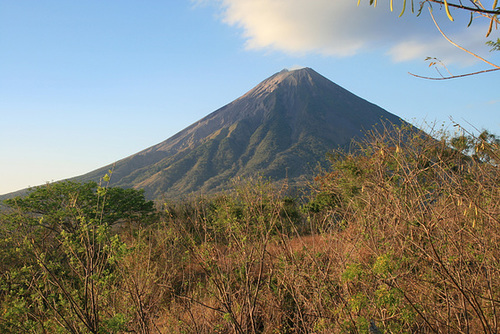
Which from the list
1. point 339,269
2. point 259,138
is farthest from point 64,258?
point 259,138

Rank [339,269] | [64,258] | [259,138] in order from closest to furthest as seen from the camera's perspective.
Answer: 1. [339,269]
2. [64,258]
3. [259,138]

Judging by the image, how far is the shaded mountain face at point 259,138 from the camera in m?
99.9

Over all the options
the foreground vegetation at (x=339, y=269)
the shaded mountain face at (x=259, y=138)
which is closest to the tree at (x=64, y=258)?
the foreground vegetation at (x=339, y=269)

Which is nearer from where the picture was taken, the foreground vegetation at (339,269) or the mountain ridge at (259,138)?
the foreground vegetation at (339,269)

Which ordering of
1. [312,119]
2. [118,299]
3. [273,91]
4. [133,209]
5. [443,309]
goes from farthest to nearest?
1. [273,91]
2. [312,119]
3. [133,209]
4. [118,299]
5. [443,309]

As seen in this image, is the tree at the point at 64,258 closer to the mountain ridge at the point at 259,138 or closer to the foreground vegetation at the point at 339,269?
the foreground vegetation at the point at 339,269

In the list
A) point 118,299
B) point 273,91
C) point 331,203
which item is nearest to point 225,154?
point 273,91

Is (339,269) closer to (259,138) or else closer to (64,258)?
(64,258)

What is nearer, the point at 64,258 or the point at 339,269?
the point at 339,269

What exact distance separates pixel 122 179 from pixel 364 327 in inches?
4553

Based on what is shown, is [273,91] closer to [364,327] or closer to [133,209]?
[133,209]

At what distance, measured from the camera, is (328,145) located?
11188 centimetres

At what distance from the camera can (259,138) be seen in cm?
12338

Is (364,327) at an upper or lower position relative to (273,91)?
lower
